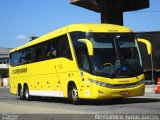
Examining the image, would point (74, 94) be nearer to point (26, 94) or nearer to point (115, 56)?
point (115, 56)

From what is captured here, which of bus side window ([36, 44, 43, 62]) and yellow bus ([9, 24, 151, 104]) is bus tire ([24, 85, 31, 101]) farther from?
yellow bus ([9, 24, 151, 104])

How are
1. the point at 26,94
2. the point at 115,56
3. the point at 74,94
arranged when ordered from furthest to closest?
the point at 26,94
the point at 74,94
the point at 115,56

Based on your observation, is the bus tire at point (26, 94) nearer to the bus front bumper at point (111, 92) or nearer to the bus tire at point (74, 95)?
the bus tire at point (74, 95)

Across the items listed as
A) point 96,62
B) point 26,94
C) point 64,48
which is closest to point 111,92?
point 96,62

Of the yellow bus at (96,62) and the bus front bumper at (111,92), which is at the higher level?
the yellow bus at (96,62)

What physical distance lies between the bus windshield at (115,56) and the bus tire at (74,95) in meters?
2.00

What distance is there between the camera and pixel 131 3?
56938 mm

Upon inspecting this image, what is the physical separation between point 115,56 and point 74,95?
2802 millimetres

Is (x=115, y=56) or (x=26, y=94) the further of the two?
(x=26, y=94)

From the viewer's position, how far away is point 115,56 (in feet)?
65.8

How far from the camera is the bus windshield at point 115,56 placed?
19750 millimetres

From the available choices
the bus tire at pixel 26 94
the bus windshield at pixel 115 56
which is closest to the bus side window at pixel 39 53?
the bus tire at pixel 26 94

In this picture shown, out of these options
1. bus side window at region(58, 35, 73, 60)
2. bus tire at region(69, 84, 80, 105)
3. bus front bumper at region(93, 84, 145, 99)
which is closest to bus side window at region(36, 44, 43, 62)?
bus side window at region(58, 35, 73, 60)

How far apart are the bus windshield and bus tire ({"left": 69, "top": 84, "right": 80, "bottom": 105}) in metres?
2.00
